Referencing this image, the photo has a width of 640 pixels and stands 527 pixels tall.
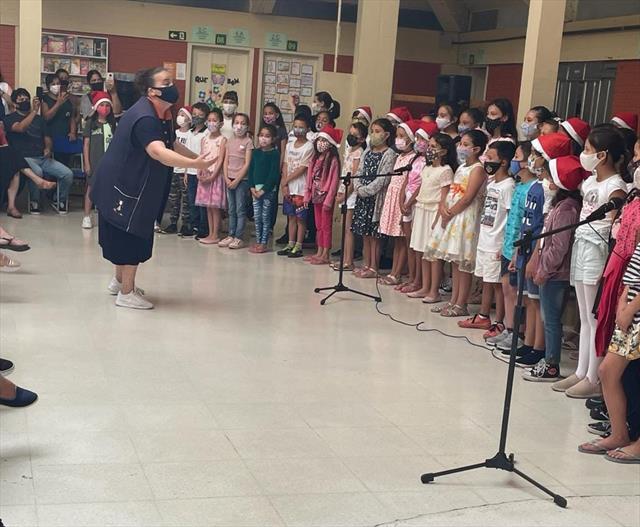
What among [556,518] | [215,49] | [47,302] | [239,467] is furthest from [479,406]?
[215,49]

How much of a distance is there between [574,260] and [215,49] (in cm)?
899

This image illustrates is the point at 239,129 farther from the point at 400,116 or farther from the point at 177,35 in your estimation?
the point at 177,35

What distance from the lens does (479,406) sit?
4535mm

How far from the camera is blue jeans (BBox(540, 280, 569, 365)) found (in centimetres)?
496

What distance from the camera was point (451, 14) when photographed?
512 inches

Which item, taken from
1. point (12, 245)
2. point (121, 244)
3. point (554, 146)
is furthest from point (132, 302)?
point (554, 146)

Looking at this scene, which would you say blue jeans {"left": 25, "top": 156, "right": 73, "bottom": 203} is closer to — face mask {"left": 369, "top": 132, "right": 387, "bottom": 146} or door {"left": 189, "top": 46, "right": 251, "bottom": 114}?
door {"left": 189, "top": 46, "right": 251, "bottom": 114}

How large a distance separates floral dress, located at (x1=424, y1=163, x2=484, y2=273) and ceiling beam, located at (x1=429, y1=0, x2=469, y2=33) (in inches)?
282

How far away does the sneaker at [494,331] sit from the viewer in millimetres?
5879

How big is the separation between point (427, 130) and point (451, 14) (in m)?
6.63

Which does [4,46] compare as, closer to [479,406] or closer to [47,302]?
[47,302]

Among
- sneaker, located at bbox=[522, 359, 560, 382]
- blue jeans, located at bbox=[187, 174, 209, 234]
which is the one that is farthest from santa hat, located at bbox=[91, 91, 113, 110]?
A: sneaker, located at bbox=[522, 359, 560, 382]

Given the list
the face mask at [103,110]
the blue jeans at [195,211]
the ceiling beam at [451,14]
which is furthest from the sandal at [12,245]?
the ceiling beam at [451,14]

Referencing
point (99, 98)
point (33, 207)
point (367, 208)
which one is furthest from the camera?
point (33, 207)
